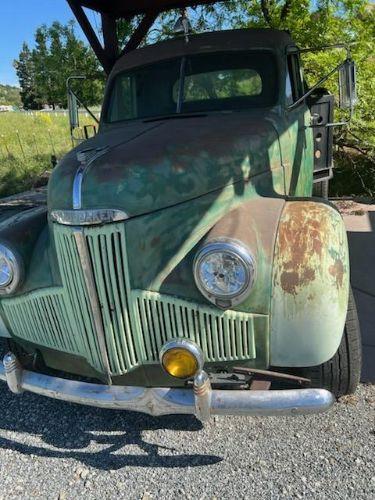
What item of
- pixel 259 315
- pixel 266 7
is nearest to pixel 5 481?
pixel 259 315

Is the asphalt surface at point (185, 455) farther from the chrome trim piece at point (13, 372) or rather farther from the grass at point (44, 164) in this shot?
the grass at point (44, 164)

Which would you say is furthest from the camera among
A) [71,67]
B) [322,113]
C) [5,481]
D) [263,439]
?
[71,67]

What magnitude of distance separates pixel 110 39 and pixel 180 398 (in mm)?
5551

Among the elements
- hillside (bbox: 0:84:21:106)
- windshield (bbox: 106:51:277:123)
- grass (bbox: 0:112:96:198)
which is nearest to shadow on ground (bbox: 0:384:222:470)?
windshield (bbox: 106:51:277:123)

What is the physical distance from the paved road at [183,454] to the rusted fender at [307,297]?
596 mm

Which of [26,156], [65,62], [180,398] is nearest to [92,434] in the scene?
[180,398]

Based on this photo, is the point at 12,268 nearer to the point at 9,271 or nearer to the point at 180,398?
the point at 9,271

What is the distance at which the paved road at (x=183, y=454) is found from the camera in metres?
2.34

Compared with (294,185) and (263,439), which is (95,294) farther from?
(294,185)

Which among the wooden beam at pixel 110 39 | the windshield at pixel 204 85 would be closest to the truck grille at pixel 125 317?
the windshield at pixel 204 85

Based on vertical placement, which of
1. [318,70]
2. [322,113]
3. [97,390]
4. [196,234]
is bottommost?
[97,390]

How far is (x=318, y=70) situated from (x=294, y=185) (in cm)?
429

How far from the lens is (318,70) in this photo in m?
7.08

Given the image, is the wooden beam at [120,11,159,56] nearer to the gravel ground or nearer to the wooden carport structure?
the wooden carport structure
